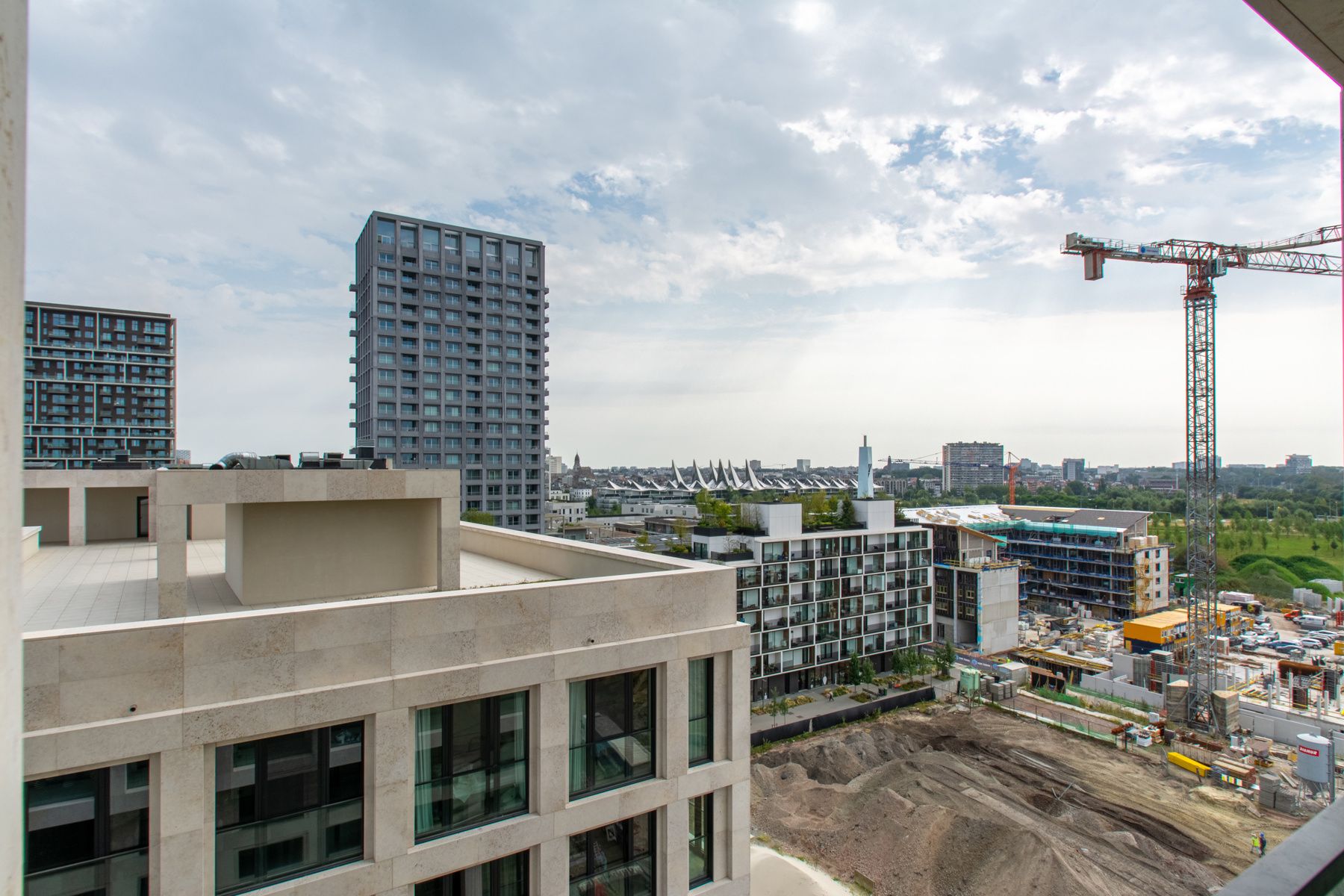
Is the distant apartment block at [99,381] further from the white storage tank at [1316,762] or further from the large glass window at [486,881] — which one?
the white storage tank at [1316,762]

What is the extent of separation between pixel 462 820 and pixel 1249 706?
166ft

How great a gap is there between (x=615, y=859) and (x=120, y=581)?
32.9ft

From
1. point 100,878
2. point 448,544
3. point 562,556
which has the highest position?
point 448,544

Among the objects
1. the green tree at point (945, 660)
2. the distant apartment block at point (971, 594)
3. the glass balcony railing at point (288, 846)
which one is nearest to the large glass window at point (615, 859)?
the glass balcony railing at point (288, 846)

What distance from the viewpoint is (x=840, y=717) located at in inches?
1549

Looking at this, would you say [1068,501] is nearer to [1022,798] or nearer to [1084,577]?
[1084,577]

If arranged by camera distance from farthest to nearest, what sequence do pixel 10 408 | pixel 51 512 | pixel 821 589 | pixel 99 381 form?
pixel 99 381 < pixel 821 589 < pixel 51 512 < pixel 10 408

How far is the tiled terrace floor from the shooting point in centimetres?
1002

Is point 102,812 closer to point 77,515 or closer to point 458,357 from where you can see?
point 77,515

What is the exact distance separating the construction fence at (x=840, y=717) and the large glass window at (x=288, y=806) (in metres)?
30.8

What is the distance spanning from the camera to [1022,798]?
29625 mm

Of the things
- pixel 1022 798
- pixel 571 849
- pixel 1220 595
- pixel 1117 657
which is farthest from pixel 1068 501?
pixel 571 849

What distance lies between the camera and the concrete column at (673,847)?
1052cm

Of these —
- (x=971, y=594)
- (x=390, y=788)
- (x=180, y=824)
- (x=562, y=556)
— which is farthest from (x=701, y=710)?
(x=971, y=594)
